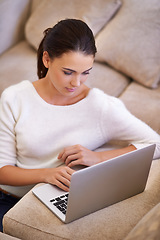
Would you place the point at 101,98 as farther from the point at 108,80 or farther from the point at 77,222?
the point at 108,80

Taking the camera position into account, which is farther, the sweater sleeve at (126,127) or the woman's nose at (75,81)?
the sweater sleeve at (126,127)

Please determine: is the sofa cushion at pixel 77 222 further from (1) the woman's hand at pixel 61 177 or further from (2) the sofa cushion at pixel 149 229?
(2) the sofa cushion at pixel 149 229

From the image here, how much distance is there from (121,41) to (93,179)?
155 cm

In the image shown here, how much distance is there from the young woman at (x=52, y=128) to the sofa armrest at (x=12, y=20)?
1240mm

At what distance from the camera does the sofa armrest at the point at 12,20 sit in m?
2.84

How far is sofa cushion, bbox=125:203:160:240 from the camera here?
991mm

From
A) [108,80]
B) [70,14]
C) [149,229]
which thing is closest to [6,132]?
[149,229]

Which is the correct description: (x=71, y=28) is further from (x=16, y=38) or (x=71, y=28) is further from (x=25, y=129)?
(x=16, y=38)

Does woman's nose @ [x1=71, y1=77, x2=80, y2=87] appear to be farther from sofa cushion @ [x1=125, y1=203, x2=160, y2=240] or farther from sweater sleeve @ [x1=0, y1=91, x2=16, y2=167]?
sofa cushion @ [x1=125, y1=203, x2=160, y2=240]

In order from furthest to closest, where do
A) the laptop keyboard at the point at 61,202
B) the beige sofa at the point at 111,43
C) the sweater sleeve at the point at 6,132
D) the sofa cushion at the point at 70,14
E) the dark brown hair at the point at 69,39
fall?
the sofa cushion at the point at 70,14, the beige sofa at the point at 111,43, the sweater sleeve at the point at 6,132, the dark brown hair at the point at 69,39, the laptop keyboard at the point at 61,202

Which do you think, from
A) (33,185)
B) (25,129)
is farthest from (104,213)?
(25,129)

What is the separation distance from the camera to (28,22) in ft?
9.51

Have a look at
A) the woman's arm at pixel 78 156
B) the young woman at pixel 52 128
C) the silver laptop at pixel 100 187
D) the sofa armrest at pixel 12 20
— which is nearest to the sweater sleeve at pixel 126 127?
the young woman at pixel 52 128

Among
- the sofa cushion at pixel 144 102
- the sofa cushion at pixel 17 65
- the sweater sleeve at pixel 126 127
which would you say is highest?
the sweater sleeve at pixel 126 127
